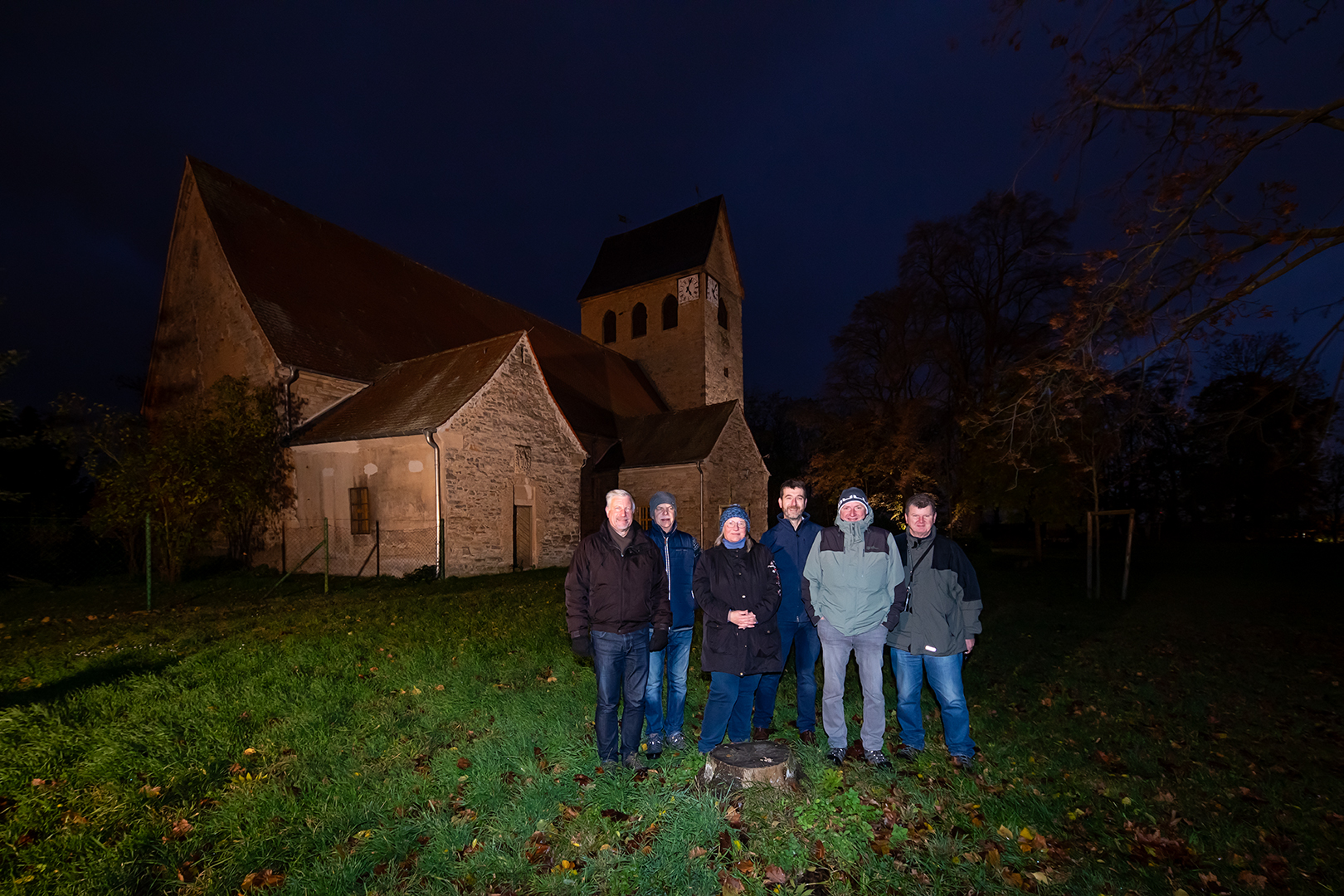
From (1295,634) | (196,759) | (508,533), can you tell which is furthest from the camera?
(508,533)

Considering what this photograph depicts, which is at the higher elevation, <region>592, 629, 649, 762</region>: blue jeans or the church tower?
the church tower

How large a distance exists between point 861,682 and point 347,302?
19.8 m

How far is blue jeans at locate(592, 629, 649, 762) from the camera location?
4.14 metres

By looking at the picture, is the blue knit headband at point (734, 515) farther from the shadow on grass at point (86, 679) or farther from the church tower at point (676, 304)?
the church tower at point (676, 304)

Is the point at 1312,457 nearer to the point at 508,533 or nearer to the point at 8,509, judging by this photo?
the point at 508,533

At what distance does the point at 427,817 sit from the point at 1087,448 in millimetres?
17279

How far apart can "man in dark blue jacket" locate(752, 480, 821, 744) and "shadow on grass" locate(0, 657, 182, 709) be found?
561 cm

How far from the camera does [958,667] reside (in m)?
4.40

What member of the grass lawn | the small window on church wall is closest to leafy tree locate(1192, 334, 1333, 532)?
the grass lawn

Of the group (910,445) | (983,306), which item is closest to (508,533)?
(910,445)

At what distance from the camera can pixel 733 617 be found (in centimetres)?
423

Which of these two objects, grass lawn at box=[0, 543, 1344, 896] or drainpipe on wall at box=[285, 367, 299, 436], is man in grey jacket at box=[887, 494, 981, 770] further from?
drainpipe on wall at box=[285, 367, 299, 436]

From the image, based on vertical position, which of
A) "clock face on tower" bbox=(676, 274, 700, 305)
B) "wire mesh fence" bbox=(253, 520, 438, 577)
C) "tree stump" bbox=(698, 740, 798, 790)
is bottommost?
"wire mesh fence" bbox=(253, 520, 438, 577)

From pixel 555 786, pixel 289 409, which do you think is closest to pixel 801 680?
pixel 555 786
